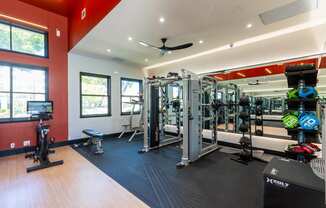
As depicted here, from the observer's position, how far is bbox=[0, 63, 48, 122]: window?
177 inches

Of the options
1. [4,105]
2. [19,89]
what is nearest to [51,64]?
[19,89]

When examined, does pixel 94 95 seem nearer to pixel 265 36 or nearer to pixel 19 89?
pixel 19 89

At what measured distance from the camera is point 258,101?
4891 millimetres

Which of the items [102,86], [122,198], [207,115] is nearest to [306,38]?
[207,115]

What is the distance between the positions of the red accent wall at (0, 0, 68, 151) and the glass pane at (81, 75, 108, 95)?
2.24ft

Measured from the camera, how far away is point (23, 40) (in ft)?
15.9

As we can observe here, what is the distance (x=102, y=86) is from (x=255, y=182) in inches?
235

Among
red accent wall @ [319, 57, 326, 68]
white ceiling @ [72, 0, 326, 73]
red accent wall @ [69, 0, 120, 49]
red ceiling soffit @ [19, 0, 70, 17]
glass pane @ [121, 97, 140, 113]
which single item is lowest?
glass pane @ [121, 97, 140, 113]

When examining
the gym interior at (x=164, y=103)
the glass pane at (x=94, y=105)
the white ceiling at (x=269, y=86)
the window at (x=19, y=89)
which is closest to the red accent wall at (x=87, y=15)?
the gym interior at (x=164, y=103)

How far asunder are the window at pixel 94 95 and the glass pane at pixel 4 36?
2065 mm

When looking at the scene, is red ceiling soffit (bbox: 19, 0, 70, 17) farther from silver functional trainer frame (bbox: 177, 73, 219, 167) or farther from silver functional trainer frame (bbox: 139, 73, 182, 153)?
silver functional trainer frame (bbox: 177, 73, 219, 167)

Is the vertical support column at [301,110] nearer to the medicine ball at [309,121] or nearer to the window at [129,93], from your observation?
the medicine ball at [309,121]

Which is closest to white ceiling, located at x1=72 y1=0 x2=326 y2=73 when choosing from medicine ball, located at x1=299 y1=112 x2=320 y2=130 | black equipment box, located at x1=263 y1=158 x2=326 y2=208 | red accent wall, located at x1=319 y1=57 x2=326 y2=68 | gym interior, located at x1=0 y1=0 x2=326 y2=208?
gym interior, located at x1=0 y1=0 x2=326 y2=208

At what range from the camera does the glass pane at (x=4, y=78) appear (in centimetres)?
445
